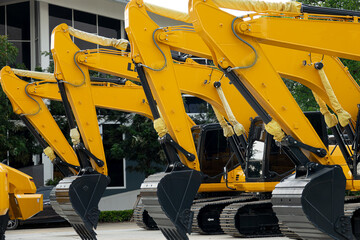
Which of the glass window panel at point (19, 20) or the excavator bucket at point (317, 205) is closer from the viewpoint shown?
the excavator bucket at point (317, 205)

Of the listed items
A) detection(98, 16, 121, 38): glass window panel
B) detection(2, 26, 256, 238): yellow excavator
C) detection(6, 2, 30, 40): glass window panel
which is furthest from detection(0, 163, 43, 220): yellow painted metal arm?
detection(98, 16, 121, 38): glass window panel

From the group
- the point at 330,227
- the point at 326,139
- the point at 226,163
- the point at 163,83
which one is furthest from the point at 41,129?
the point at 330,227

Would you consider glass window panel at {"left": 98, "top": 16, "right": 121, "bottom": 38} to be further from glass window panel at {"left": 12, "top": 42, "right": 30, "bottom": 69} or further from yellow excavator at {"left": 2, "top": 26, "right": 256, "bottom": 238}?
yellow excavator at {"left": 2, "top": 26, "right": 256, "bottom": 238}

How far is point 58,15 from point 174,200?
2220 centimetres

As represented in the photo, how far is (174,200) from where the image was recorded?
576 inches

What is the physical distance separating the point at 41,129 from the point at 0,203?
8.41 meters

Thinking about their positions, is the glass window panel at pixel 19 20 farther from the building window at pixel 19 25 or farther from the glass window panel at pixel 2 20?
the glass window panel at pixel 2 20

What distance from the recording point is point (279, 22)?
1162 cm

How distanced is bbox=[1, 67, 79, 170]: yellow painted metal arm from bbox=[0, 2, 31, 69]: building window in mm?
12783

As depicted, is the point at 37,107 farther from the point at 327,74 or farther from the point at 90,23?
the point at 90,23

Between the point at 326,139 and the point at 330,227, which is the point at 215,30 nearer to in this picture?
the point at 330,227

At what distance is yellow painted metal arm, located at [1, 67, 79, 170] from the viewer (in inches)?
877

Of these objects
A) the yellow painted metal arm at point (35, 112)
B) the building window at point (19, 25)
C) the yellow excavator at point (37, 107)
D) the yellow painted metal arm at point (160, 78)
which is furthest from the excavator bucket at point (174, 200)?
the building window at point (19, 25)

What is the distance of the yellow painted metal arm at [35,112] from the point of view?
2227 cm
